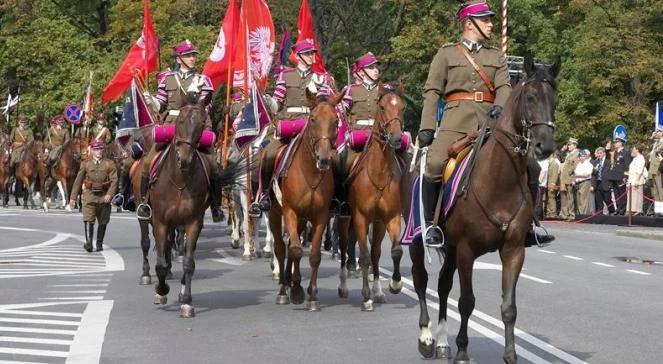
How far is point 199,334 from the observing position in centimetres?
1373

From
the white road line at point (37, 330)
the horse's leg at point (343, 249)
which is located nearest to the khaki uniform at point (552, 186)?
the horse's leg at point (343, 249)

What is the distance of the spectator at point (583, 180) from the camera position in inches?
1490

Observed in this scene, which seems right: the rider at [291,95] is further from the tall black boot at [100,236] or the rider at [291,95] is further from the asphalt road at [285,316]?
the tall black boot at [100,236]

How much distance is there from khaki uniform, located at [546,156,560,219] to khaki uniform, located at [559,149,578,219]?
32 centimetres

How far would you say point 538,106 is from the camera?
10602 mm

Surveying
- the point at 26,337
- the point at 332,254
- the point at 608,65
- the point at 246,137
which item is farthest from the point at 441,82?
the point at 608,65

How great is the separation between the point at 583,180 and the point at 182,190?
23394 millimetres

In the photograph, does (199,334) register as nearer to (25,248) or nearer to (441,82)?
(441,82)

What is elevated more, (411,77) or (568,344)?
(411,77)

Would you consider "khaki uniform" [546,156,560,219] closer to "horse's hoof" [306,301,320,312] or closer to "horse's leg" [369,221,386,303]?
"horse's leg" [369,221,386,303]

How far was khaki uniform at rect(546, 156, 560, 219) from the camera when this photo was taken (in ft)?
128

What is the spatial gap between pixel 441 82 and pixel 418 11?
4496 cm

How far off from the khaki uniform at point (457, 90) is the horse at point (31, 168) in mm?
35138

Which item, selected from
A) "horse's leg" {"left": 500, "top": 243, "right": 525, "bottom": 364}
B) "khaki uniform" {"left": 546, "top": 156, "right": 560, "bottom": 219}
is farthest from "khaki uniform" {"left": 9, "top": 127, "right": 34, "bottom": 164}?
"horse's leg" {"left": 500, "top": 243, "right": 525, "bottom": 364}
